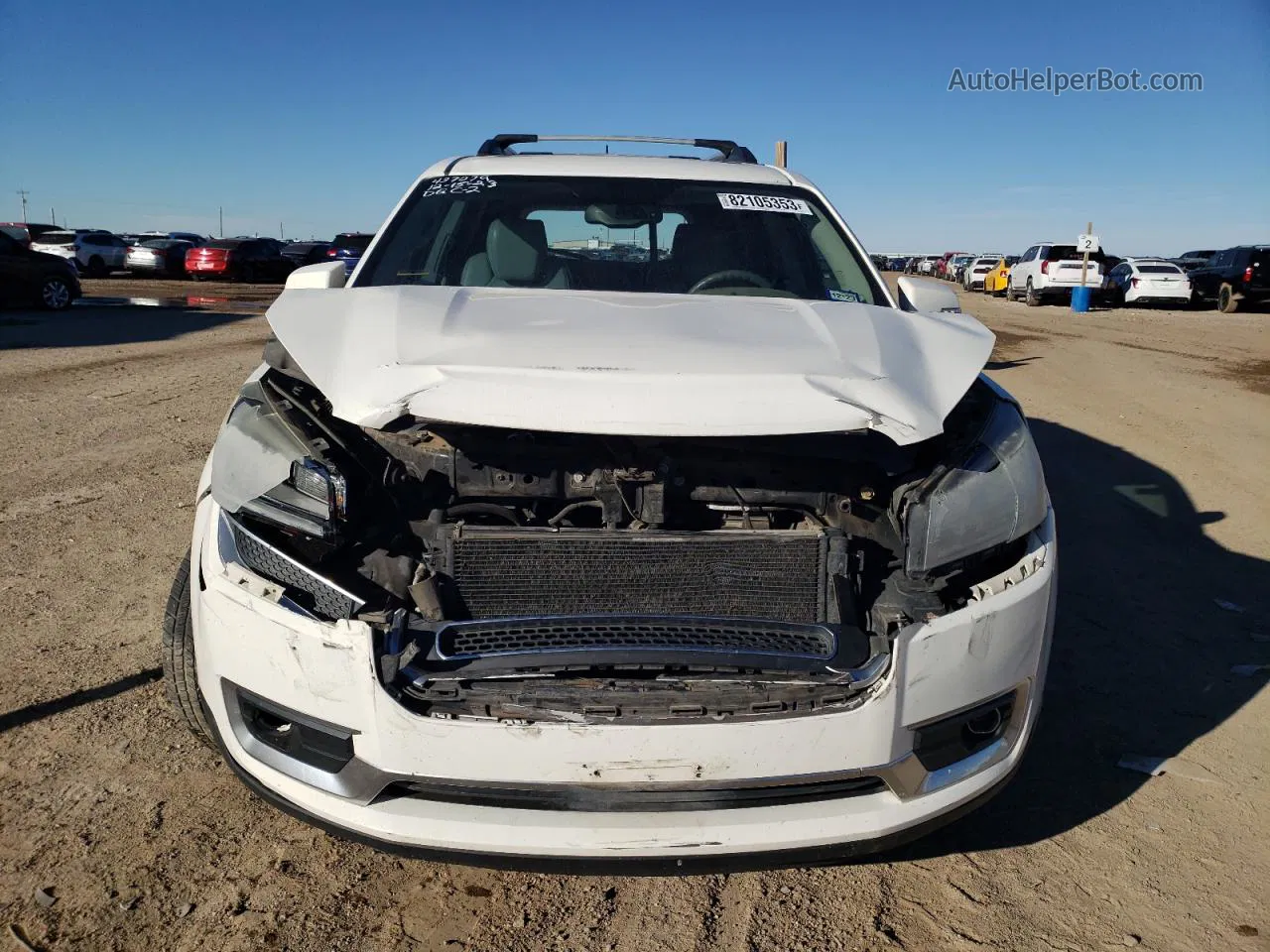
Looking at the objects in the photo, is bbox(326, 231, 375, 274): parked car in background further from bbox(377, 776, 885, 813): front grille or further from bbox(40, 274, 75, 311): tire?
bbox(40, 274, 75, 311): tire

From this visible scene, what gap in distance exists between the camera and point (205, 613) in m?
2.29

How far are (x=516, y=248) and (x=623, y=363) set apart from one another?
1.62 m

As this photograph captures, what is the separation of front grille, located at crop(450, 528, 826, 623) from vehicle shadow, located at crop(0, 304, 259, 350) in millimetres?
11829

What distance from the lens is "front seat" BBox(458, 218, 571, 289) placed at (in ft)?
12.3

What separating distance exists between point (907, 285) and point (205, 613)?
2.64m

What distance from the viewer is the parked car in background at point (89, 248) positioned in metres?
29.8

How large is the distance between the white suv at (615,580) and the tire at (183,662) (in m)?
0.01

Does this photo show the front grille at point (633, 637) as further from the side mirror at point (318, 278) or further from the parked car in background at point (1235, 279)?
the parked car in background at point (1235, 279)

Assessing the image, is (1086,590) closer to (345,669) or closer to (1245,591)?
(1245,591)

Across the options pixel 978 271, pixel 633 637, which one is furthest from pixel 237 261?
pixel 633 637

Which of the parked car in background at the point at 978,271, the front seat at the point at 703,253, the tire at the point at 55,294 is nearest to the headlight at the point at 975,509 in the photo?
the front seat at the point at 703,253

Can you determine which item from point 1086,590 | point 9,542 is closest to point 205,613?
point 9,542

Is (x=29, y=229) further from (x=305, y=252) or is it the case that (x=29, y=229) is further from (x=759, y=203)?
(x=759, y=203)

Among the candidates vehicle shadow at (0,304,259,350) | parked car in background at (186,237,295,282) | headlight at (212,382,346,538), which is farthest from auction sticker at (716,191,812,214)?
parked car in background at (186,237,295,282)
